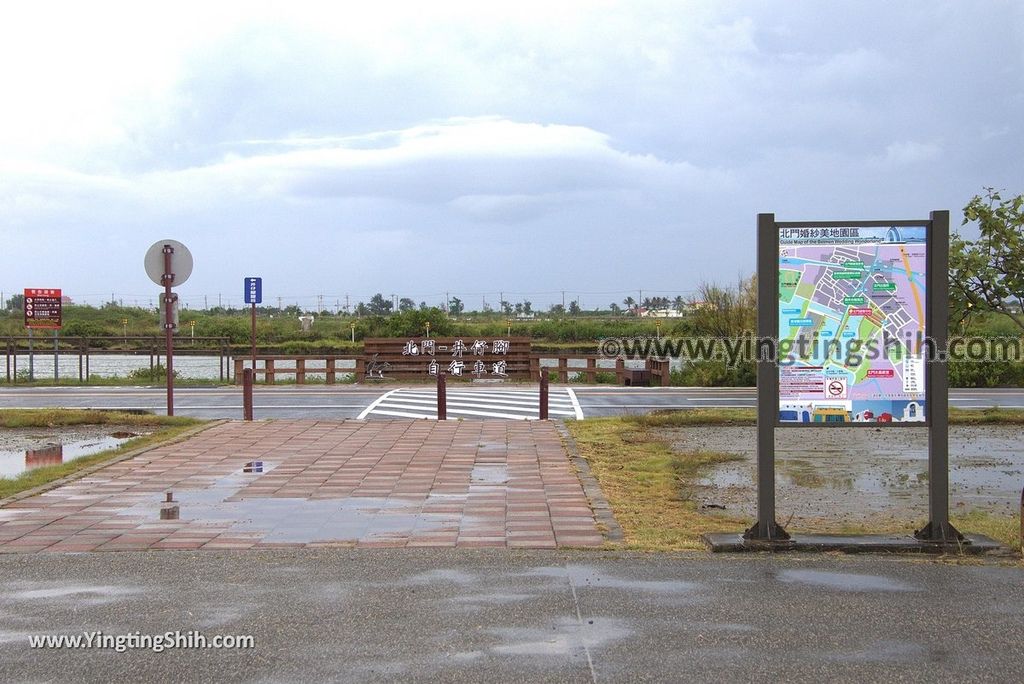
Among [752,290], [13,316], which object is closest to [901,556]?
[752,290]

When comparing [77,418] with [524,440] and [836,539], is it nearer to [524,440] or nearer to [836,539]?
[524,440]

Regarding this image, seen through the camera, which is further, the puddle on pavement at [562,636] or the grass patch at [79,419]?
the grass patch at [79,419]

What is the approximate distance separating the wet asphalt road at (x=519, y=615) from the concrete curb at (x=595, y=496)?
26.2 inches

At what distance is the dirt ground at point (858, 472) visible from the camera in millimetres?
8961

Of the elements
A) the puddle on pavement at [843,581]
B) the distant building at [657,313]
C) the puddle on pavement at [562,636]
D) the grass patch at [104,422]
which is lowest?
the puddle on pavement at [843,581]

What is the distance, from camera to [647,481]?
10242 mm

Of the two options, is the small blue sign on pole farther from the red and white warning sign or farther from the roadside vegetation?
the red and white warning sign

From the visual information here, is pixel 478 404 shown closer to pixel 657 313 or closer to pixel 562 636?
pixel 562 636

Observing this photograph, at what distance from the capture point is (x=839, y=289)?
24.1ft

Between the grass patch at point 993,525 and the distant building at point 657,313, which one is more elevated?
the distant building at point 657,313

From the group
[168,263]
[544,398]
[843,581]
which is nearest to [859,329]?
[843,581]

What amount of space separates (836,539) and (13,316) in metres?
60.4

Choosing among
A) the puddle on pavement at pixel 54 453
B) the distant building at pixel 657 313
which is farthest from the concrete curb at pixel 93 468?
the distant building at pixel 657 313

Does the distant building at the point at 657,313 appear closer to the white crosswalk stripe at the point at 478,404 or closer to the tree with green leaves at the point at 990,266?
the white crosswalk stripe at the point at 478,404
